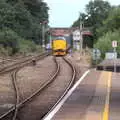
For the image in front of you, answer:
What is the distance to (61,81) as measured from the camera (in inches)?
1225

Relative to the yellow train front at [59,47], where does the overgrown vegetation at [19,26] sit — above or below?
above

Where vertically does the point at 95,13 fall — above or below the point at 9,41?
above

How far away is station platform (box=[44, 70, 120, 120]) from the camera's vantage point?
16.0m

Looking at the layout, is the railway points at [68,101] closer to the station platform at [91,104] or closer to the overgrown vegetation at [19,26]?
the station platform at [91,104]

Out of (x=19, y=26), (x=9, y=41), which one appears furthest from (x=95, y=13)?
(x=9, y=41)

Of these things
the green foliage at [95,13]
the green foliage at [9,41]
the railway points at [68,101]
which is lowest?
the railway points at [68,101]

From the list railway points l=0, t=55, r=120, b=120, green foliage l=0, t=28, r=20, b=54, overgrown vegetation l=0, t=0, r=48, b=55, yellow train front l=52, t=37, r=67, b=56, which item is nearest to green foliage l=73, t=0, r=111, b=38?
overgrown vegetation l=0, t=0, r=48, b=55

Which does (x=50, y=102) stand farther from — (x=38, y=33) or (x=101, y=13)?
(x=101, y=13)

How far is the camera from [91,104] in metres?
19.3

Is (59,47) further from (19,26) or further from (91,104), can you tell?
(91,104)

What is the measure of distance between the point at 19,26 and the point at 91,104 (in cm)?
7950

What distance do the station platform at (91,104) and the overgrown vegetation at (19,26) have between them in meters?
44.7

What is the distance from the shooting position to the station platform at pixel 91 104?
16000mm

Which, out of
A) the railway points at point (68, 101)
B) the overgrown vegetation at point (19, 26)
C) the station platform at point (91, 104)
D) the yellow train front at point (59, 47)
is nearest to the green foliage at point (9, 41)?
the overgrown vegetation at point (19, 26)
